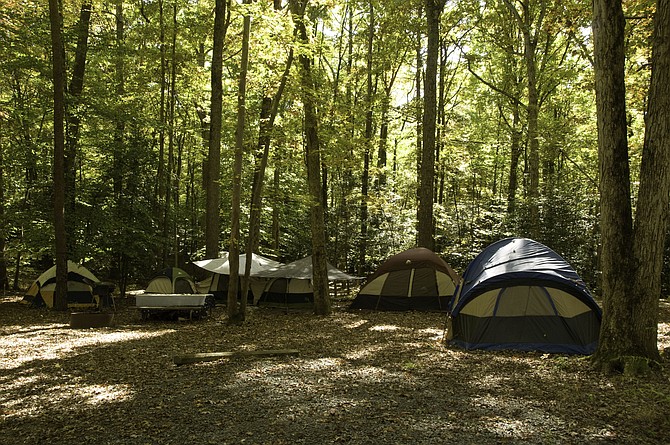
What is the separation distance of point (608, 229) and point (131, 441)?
6.13 metres

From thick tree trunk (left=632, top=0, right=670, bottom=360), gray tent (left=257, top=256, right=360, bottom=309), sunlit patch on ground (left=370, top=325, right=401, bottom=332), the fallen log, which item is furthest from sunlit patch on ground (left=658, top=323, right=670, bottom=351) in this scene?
gray tent (left=257, top=256, right=360, bottom=309)

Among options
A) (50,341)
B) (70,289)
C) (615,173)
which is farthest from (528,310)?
(70,289)

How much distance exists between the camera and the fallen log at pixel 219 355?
7.60m

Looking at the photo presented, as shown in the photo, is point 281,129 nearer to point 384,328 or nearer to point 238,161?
point 238,161

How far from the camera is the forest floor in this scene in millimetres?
4625

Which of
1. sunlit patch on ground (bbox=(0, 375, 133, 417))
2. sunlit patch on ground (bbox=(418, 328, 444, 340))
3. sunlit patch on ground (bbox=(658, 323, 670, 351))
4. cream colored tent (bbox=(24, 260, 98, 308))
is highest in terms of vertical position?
cream colored tent (bbox=(24, 260, 98, 308))

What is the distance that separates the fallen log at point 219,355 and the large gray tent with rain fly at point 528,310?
3.03 meters

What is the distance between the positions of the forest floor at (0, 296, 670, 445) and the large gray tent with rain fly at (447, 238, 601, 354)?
0.48 meters

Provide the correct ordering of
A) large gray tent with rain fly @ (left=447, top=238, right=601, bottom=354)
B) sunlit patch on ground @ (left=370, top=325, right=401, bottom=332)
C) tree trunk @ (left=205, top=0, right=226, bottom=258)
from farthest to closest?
tree trunk @ (left=205, top=0, right=226, bottom=258), sunlit patch on ground @ (left=370, top=325, right=401, bottom=332), large gray tent with rain fly @ (left=447, top=238, right=601, bottom=354)

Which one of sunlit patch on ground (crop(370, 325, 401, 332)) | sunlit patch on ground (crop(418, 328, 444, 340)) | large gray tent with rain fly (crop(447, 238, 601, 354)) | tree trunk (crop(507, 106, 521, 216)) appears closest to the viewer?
large gray tent with rain fly (crop(447, 238, 601, 354))

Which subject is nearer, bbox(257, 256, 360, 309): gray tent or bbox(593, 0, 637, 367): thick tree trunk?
bbox(593, 0, 637, 367): thick tree trunk

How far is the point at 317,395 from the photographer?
583cm

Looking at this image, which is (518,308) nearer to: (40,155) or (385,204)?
(385,204)

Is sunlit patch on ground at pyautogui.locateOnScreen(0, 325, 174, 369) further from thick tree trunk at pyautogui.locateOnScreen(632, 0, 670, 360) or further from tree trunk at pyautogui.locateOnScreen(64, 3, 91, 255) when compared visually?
thick tree trunk at pyautogui.locateOnScreen(632, 0, 670, 360)
